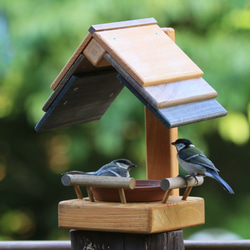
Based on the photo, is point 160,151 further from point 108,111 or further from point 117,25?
point 108,111

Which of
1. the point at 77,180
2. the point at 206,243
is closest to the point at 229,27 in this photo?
the point at 206,243

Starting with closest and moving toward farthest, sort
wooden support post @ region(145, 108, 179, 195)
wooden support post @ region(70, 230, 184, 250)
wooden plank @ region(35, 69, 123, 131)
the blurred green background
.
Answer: wooden support post @ region(70, 230, 184, 250) < wooden plank @ region(35, 69, 123, 131) < wooden support post @ region(145, 108, 179, 195) < the blurred green background

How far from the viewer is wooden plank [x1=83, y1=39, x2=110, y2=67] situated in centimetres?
183

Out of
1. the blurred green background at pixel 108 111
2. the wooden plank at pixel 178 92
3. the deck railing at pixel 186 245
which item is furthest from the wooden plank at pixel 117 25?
the blurred green background at pixel 108 111

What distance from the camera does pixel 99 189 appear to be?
188 cm

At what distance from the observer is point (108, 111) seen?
3250 millimetres

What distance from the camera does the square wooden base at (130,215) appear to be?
5.74 feet

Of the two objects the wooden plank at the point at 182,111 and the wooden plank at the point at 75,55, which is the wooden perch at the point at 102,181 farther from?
the wooden plank at the point at 75,55

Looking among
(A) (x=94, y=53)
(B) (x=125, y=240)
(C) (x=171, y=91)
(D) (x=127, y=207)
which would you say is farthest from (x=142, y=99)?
(B) (x=125, y=240)

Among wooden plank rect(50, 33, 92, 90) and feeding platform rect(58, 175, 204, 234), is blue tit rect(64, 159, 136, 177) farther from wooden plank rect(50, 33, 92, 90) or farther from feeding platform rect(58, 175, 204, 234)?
wooden plank rect(50, 33, 92, 90)

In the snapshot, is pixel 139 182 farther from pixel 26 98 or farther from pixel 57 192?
pixel 57 192

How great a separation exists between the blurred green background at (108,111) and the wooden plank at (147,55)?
123 cm

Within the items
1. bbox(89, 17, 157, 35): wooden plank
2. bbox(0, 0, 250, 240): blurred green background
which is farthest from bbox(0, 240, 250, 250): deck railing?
bbox(0, 0, 250, 240): blurred green background

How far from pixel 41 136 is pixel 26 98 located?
2.29ft
